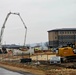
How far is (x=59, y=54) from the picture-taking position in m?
38.8

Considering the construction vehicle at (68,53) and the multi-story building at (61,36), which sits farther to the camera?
the multi-story building at (61,36)

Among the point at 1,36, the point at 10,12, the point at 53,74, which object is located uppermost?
the point at 10,12

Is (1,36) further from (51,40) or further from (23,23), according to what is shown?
(51,40)

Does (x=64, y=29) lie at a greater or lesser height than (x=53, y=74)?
greater

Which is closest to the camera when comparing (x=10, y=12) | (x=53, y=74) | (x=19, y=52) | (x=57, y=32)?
(x=53, y=74)

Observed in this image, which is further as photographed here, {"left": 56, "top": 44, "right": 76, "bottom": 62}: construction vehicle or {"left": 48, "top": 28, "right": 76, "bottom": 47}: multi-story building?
{"left": 48, "top": 28, "right": 76, "bottom": 47}: multi-story building

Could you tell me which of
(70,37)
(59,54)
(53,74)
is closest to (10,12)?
(70,37)

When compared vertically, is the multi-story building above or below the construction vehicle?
above

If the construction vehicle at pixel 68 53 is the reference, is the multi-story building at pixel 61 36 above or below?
above

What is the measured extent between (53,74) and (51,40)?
478 feet

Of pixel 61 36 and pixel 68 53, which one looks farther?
pixel 61 36

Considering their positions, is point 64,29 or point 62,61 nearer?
point 62,61

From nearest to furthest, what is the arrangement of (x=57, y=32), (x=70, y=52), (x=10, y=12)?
(x=70, y=52), (x=10, y=12), (x=57, y=32)

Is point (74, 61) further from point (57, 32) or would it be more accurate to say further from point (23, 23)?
point (57, 32)
